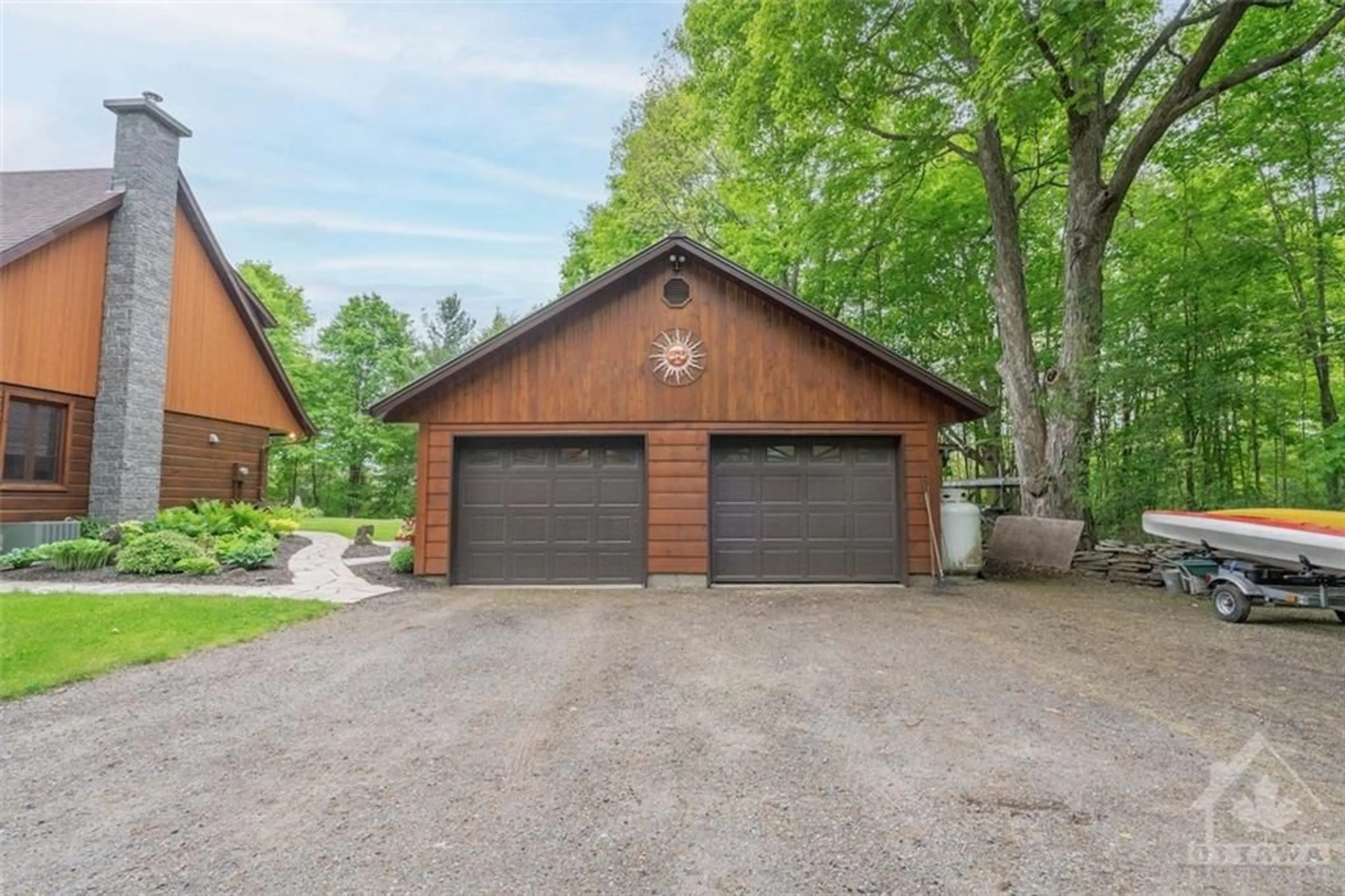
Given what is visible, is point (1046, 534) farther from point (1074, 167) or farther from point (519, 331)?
point (519, 331)

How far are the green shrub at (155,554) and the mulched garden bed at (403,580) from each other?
2108 millimetres

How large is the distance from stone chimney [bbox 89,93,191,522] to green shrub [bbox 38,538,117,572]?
4.92 feet

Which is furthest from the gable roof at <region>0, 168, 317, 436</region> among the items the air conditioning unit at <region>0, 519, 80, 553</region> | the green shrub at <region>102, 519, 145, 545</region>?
the green shrub at <region>102, 519, 145, 545</region>

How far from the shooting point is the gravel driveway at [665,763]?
213 cm

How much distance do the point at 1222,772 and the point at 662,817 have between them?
267 centimetres

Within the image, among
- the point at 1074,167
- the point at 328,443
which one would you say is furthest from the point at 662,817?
the point at 328,443

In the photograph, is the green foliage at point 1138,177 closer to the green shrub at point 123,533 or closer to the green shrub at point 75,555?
the green shrub at point 123,533

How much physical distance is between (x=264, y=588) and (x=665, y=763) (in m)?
6.83

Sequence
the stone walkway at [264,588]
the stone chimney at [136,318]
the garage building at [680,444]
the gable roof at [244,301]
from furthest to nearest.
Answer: the gable roof at [244,301]
the stone chimney at [136,318]
the garage building at [680,444]
the stone walkway at [264,588]

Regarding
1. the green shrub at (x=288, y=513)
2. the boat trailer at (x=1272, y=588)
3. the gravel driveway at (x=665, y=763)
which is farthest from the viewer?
the green shrub at (x=288, y=513)

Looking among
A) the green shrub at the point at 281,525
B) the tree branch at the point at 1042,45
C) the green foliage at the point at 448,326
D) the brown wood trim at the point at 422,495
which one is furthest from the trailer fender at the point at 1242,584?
the green foliage at the point at 448,326

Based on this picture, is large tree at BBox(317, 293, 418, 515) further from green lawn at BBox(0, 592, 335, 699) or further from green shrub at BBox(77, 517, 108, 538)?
green lawn at BBox(0, 592, 335, 699)

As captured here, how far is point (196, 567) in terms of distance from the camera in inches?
319
